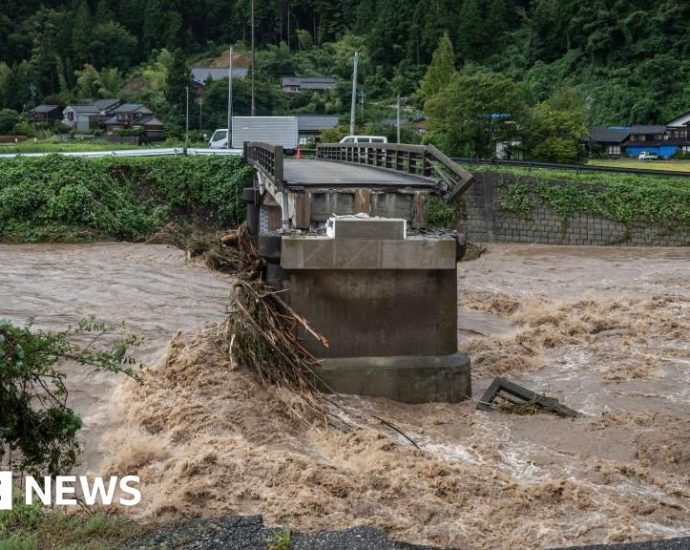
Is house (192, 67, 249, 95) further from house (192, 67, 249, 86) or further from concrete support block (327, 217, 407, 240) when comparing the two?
concrete support block (327, 217, 407, 240)

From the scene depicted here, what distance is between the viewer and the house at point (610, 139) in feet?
220

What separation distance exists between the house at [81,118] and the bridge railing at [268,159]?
60.8 m

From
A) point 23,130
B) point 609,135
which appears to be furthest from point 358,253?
point 23,130

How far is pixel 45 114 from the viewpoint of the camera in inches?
3853

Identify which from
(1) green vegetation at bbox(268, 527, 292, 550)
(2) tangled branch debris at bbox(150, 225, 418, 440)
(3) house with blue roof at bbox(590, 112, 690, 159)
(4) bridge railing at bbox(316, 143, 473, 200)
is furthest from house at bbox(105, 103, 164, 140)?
(1) green vegetation at bbox(268, 527, 292, 550)

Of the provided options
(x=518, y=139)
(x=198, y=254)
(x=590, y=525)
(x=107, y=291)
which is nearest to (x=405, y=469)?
(x=590, y=525)

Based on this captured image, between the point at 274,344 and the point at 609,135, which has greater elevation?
the point at 609,135

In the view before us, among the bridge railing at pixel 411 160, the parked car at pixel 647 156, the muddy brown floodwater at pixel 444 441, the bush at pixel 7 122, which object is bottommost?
the muddy brown floodwater at pixel 444 441

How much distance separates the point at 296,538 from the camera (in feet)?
29.3

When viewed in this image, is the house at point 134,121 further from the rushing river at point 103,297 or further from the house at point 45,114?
the rushing river at point 103,297

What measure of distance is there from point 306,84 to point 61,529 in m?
94.9

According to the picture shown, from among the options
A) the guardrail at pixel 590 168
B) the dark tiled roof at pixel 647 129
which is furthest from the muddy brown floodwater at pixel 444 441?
the dark tiled roof at pixel 647 129

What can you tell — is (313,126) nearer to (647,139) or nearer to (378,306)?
(647,139)

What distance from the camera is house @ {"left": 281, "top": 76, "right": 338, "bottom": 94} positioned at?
99438mm
